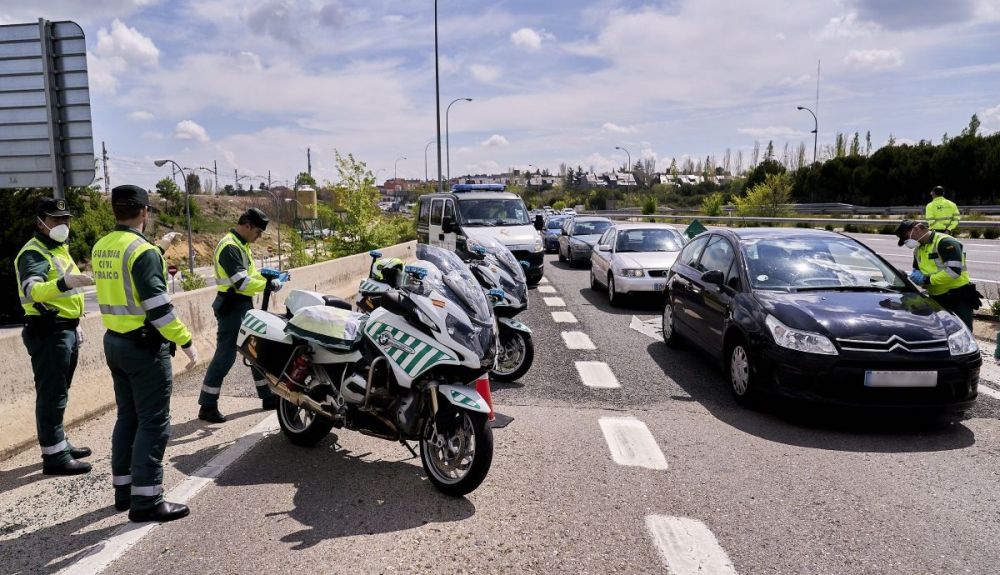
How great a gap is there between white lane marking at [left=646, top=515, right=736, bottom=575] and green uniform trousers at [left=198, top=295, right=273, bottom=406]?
3.62m

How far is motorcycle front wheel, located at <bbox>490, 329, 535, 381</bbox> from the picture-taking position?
282 inches

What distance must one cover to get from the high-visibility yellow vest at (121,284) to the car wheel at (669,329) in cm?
620

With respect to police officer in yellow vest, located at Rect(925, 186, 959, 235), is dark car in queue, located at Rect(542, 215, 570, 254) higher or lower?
lower

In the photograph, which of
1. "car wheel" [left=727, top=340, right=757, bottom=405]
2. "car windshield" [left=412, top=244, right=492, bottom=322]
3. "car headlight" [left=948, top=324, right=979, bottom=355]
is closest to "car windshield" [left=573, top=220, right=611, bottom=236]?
"car wheel" [left=727, top=340, right=757, bottom=405]

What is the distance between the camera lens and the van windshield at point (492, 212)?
16.0 meters

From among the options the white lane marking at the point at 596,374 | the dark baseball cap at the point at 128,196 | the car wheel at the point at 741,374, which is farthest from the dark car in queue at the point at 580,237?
the dark baseball cap at the point at 128,196

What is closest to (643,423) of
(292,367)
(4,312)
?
(292,367)

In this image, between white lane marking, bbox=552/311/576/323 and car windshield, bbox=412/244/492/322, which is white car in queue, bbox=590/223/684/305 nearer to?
white lane marking, bbox=552/311/576/323

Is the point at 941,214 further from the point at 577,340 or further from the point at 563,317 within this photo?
the point at 577,340

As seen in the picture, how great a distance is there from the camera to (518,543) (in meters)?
3.62

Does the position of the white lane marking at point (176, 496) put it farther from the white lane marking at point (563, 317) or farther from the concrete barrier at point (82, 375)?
the white lane marking at point (563, 317)

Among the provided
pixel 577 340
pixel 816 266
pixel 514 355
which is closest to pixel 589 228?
pixel 577 340

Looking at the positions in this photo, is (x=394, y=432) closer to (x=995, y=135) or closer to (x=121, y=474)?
(x=121, y=474)

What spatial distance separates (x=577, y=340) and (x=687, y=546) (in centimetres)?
576
